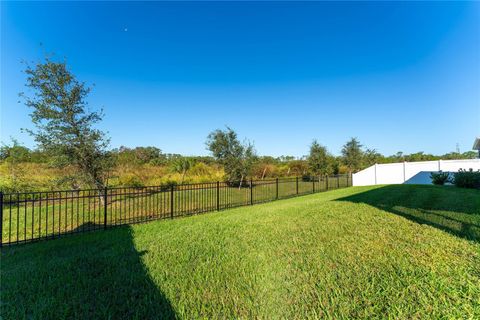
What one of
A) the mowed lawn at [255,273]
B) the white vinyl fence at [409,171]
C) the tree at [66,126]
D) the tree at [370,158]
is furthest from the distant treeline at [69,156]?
the tree at [370,158]

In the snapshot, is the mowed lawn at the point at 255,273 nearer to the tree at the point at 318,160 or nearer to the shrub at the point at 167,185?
the shrub at the point at 167,185

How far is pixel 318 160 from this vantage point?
1988 centimetres

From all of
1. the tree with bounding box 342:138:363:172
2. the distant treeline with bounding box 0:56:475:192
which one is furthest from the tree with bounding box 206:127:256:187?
the tree with bounding box 342:138:363:172

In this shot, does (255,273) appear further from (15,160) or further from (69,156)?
(15,160)

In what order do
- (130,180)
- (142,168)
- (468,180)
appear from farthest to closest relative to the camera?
(142,168)
(130,180)
(468,180)

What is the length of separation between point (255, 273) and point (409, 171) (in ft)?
67.2

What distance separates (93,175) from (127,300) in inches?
307

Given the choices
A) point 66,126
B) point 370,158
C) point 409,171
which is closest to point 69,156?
point 66,126

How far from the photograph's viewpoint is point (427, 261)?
117 inches

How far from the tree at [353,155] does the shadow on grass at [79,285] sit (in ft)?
82.7

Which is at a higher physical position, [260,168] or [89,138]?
[89,138]

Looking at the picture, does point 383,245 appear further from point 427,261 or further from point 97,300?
point 97,300

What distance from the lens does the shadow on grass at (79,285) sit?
216 centimetres

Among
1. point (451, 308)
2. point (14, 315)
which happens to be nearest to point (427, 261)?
point (451, 308)
